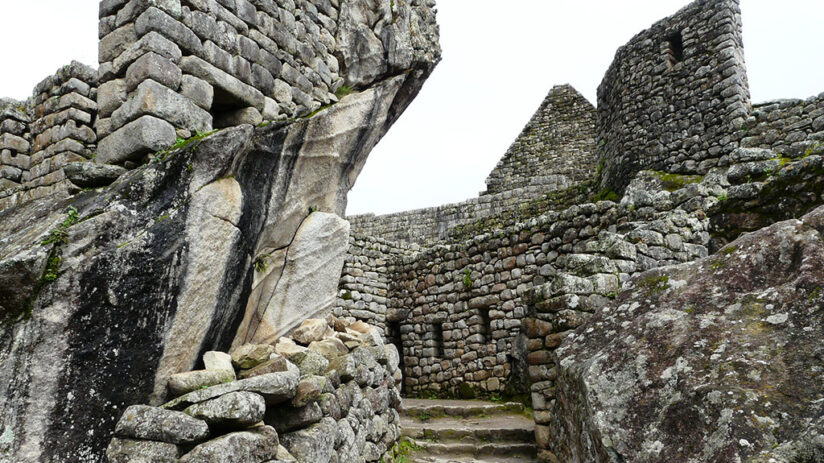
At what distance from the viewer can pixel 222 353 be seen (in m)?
4.76

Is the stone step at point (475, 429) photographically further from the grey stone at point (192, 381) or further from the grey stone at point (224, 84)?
the grey stone at point (224, 84)

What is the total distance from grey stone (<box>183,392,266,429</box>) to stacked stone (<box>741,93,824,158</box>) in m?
9.62

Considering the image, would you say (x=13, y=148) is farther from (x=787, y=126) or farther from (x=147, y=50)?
(x=787, y=126)

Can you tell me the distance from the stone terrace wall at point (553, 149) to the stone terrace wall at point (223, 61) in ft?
33.9

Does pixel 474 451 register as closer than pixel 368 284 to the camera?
Yes

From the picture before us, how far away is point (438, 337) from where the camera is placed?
481 inches

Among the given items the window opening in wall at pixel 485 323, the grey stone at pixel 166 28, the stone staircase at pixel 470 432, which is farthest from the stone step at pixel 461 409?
the grey stone at pixel 166 28

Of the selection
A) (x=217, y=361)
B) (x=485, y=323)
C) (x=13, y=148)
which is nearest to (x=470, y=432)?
(x=485, y=323)

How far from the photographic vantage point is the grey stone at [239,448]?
138 inches

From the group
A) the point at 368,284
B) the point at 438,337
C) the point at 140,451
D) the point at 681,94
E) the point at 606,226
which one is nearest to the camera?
the point at 140,451

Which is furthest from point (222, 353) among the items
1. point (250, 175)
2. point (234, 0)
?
point (234, 0)

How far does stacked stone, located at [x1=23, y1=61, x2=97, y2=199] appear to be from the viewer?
5367mm

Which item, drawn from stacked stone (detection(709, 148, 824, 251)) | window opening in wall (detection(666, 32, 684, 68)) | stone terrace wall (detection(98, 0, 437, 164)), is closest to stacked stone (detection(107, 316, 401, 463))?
stone terrace wall (detection(98, 0, 437, 164))

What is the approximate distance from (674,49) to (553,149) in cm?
630
